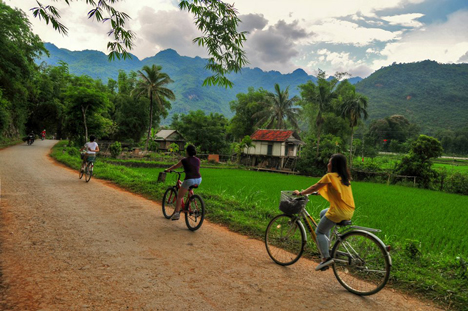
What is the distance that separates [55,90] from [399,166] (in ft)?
147

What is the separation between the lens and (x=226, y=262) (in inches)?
156

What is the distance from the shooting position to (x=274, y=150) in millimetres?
38500

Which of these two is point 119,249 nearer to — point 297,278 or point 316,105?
point 297,278

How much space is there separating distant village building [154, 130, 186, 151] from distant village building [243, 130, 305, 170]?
44.9ft

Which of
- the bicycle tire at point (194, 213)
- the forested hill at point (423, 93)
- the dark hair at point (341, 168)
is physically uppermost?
the forested hill at point (423, 93)

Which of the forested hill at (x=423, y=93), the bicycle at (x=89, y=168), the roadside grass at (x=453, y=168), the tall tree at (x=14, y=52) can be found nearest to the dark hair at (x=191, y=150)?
the bicycle at (x=89, y=168)

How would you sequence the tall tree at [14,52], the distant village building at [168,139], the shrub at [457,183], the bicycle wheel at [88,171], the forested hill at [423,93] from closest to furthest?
the bicycle wheel at [88,171], the tall tree at [14,52], the shrub at [457,183], the distant village building at [168,139], the forested hill at [423,93]

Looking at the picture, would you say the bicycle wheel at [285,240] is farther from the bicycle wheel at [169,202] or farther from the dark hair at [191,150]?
the bicycle wheel at [169,202]

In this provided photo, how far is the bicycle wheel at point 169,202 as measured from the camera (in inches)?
239

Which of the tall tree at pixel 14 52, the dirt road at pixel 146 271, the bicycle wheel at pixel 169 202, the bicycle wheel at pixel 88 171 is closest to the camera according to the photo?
the dirt road at pixel 146 271

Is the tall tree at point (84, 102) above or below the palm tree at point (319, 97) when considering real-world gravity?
below

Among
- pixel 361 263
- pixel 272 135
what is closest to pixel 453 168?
pixel 272 135

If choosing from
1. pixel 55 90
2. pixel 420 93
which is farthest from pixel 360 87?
pixel 55 90

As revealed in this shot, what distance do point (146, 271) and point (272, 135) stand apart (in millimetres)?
36899
